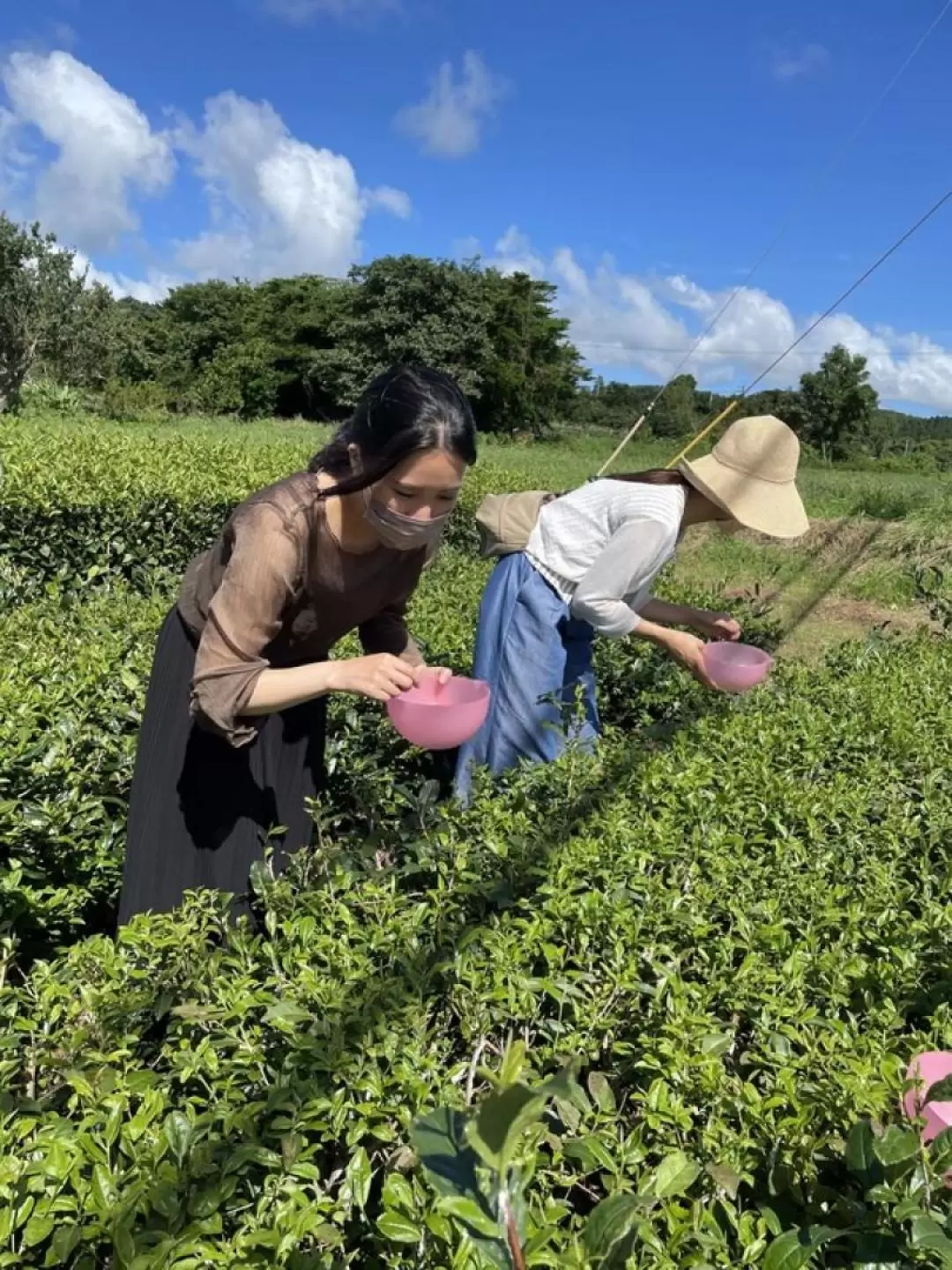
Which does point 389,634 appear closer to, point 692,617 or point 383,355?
point 692,617

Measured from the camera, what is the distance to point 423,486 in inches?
71.0

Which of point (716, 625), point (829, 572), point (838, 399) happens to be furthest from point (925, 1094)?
point (838, 399)

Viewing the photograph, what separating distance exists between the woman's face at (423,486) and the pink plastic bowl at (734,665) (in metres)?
1.19

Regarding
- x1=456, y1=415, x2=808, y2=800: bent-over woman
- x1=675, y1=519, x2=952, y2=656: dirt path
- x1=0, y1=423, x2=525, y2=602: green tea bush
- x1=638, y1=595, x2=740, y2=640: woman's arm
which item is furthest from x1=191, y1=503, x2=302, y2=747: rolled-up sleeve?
x1=675, y1=519, x2=952, y2=656: dirt path

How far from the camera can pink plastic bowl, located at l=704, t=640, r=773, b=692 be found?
2682mm

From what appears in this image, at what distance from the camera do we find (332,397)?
4597 centimetres

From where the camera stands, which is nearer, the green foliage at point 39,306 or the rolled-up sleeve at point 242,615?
the rolled-up sleeve at point 242,615

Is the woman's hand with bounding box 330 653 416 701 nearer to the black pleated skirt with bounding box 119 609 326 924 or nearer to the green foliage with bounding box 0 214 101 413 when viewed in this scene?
the black pleated skirt with bounding box 119 609 326 924

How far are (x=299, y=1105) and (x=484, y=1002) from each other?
359mm

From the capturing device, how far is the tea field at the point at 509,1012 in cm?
97

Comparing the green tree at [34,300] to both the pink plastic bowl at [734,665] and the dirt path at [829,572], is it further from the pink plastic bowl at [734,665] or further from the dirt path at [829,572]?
the pink plastic bowl at [734,665]

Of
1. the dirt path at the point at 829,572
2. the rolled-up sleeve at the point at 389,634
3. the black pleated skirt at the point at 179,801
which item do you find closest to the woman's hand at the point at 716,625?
the rolled-up sleeve at the point at 389,634

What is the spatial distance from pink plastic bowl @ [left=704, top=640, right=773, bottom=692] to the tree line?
28.9 meters

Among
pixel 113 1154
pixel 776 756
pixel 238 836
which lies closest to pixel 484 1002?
pixel 113 1154
